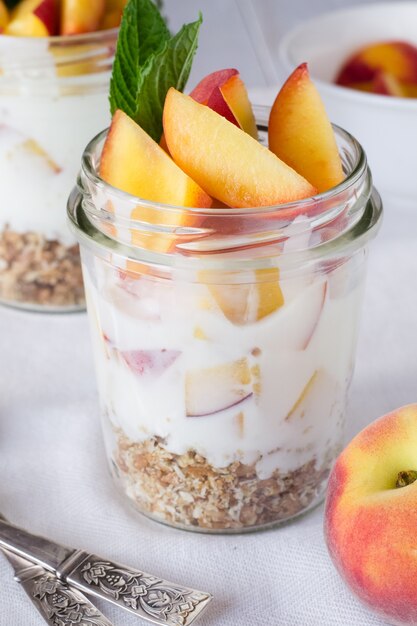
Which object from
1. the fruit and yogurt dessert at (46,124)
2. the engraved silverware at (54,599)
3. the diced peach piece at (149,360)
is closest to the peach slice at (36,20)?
the fruit and yogurt dessert at (46,124)

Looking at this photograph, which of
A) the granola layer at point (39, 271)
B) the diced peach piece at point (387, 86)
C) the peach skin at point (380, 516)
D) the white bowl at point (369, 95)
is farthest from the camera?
the diced peach piece at point (387, 86)

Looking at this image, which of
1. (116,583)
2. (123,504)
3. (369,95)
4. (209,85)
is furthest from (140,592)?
(369,95)

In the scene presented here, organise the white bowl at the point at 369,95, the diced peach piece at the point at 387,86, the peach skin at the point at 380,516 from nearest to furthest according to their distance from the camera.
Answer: the peach skin at the point at 380,516 → the white bowl at the point at 369,95 → the diced peach piece at the point at 387,86

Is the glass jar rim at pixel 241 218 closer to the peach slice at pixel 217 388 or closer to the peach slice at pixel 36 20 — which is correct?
the peach slice at pixel 217 388

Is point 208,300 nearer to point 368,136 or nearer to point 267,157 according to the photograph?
point 267,157

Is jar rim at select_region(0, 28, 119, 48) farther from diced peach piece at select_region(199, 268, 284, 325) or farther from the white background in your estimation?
diced peach piece at select_region(199, 268, 284, 325)

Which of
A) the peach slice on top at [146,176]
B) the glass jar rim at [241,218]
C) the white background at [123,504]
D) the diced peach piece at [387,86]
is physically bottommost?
the white background at [123,504]

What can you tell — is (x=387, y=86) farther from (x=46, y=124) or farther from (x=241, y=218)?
(x=241, y=218)

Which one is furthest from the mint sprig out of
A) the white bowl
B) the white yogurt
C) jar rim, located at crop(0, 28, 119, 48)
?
the white bowl
